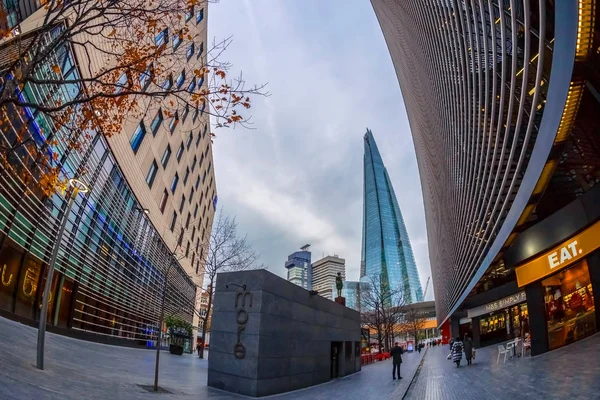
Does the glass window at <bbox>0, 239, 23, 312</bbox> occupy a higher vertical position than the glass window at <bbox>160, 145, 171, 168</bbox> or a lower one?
lower

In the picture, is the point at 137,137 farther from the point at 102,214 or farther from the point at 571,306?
the point at 571,306

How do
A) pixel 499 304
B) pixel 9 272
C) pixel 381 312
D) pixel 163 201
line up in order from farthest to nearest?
pixel 381 312 < pixel 499 304 < pixel 163 201 < pixel 9 272

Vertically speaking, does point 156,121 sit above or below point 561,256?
above

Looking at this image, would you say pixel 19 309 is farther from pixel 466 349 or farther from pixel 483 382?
pixel 466 349

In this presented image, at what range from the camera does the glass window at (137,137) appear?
2159cm

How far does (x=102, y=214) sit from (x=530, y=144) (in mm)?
20624

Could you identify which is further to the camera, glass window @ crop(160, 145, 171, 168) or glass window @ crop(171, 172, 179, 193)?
glass window @ crop(171, 172, 179, 193)

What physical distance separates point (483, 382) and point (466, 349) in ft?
28.5

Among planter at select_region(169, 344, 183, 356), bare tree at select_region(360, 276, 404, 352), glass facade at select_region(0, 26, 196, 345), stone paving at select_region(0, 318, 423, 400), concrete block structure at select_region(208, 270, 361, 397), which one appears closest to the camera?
stone paving at select_region(0, 318, 423, 400)

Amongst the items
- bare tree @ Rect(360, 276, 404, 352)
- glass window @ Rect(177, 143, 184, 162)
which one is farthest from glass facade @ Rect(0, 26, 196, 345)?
bare tree @ Rect(360, 276, 404, 352)

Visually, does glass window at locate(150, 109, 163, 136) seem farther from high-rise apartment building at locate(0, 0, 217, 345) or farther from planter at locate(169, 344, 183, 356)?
planter at locate(169, 344, 183, 356)

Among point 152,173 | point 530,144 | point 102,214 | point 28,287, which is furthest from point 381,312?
point 28,287

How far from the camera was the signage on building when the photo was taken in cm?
1163

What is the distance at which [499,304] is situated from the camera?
2942cm
